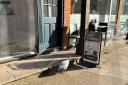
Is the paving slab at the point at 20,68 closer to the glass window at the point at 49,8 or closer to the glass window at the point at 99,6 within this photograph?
the glass window at the point at 49,8

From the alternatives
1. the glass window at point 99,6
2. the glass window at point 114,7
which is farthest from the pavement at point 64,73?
the glass window at point 114,7

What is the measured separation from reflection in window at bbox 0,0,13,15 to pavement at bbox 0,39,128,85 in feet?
4.82

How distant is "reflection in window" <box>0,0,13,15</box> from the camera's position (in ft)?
15.7

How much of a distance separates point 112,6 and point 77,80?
5.99 m

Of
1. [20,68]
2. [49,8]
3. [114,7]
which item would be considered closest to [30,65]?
[20,68]

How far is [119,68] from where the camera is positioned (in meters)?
5.30

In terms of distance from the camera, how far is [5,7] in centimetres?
487

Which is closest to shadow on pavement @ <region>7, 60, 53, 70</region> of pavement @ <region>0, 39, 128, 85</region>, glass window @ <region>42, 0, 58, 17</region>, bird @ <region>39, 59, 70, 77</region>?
pavement @ <region>0, 39, 128, 85</region>

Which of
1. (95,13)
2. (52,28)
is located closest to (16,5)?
(52,28)

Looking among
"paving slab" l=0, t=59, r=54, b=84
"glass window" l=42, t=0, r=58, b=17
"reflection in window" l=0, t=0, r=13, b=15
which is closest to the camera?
"paving slab" l=0, t=59, r=54, b=84

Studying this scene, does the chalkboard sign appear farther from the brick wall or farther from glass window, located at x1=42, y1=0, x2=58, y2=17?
glass window, located at x1=42, y1=0, x2=58, y2=17

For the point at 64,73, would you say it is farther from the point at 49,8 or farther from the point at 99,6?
the point at 99,6

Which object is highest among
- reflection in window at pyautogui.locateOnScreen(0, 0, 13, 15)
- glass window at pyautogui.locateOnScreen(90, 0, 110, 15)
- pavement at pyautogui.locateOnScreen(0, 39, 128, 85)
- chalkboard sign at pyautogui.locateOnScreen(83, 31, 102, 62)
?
glass window at pyautogui.locateOnScreen(90, 0, 110, 15)

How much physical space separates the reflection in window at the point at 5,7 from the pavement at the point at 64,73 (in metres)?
1.47
